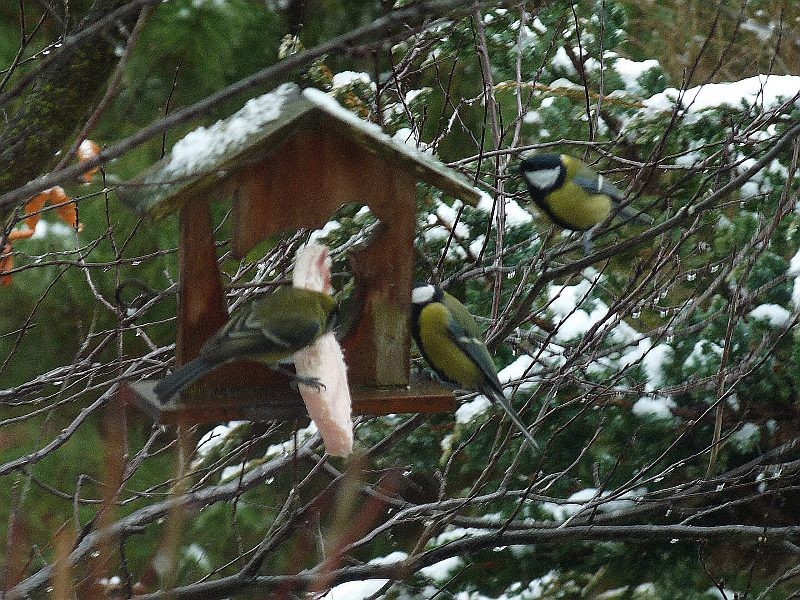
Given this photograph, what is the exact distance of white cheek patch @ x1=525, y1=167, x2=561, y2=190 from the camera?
327 centimetres

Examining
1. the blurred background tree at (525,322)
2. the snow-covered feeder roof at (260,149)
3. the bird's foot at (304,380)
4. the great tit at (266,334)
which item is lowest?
the blurred background tree at (525,322)

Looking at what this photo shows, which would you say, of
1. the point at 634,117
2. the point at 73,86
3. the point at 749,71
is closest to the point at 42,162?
the point at 73,86

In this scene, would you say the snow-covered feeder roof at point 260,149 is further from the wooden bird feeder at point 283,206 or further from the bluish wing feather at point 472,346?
the bluish wing feather at point 472,346

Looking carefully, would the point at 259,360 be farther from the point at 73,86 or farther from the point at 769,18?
the point at 769,18

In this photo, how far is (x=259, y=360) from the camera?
6.88ft

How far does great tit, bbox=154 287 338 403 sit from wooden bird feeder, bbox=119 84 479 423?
75mm

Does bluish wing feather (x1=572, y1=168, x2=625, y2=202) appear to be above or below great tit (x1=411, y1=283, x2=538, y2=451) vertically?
above

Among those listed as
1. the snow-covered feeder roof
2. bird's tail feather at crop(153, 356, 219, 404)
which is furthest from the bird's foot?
the snow-covered feeder roof

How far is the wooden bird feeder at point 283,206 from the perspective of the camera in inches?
80.4

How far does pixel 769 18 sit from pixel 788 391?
4.22 metres

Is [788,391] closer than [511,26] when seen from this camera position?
Yes

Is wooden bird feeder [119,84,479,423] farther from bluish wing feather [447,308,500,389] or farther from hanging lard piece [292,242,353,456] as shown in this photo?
bluish wing feather [447,308,500,389]

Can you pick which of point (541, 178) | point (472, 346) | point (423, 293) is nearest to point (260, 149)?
point (423, 293)

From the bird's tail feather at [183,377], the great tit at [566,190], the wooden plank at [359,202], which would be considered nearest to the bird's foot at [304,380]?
the bird's tail feather at [183,377]
